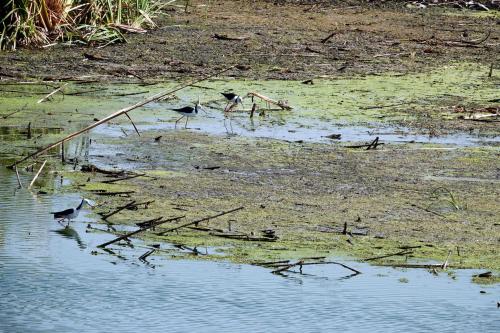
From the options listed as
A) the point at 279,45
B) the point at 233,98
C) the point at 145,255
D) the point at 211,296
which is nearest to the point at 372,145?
the point at 233,98

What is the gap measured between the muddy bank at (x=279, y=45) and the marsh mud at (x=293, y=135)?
0.07ft

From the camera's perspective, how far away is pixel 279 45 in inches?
351

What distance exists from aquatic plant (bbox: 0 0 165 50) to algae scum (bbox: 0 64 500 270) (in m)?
1.14

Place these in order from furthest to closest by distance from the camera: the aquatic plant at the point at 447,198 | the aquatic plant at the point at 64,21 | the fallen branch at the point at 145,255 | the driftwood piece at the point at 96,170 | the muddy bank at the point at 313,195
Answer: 1. the aquatic plant at the point at 64,21
2. the driftwood piece at the point at 96,170
3. the aquatic plant at the point at 447,198
4. the muddy bank at the point at 313,195
5. the fallen branch at the point at 145,255

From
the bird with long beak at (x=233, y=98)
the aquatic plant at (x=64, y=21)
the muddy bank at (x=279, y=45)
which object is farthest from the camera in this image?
the aquatic plant at (x=64, y=21)

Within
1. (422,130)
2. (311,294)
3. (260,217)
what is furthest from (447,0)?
(311,294)

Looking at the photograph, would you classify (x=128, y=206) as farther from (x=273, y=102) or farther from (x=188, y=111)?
(x=273, y=102)

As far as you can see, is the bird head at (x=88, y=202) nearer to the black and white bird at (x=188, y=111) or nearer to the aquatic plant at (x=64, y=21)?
the black and white bird at (x=188, y=111)

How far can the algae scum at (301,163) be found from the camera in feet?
14.4

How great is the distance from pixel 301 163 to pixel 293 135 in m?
0.66

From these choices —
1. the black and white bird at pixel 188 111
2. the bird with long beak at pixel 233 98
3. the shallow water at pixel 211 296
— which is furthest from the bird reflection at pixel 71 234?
the bird with long beak at pixel 233 98

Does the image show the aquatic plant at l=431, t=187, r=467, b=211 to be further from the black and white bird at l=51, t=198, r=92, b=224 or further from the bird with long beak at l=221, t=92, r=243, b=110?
the bird with long beak at l=221, t=92, r=243, b=110

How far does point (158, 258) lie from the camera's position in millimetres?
4105

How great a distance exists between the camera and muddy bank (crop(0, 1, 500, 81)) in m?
7.94
